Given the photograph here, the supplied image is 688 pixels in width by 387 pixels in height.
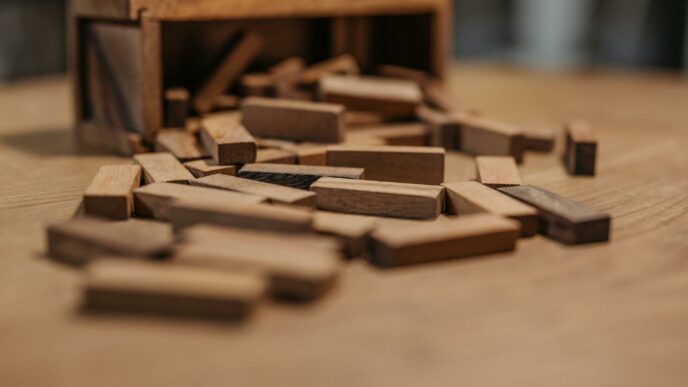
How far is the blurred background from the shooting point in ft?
15.1

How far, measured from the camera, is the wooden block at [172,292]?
1.25m

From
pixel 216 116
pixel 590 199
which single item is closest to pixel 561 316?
pixel 590 199

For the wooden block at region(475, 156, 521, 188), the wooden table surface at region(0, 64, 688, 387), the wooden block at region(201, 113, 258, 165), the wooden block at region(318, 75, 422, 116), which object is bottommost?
the wooden table surface at region(0, 64, 688, 387)

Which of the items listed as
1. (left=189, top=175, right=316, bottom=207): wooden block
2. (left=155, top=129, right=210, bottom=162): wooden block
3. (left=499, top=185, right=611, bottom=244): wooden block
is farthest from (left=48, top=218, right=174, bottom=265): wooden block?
(left=499, top=185, right=611, bottom=244): wooden block

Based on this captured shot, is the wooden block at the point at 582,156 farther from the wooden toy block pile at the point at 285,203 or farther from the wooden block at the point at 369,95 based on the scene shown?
the wooden block at the point at 369,95

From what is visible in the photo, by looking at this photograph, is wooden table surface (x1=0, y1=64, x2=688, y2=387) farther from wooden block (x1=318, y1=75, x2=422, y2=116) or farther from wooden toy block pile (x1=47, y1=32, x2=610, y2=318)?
wooden block (x1=318, y1=75, x2=422, y2=116)

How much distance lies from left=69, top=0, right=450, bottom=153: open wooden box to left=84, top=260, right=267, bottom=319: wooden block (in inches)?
52.5

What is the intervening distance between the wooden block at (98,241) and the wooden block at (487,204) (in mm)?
714

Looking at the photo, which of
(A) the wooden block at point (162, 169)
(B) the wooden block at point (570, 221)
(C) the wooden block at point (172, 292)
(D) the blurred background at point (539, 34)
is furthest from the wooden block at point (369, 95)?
(D) the blurred background at point (539, 34)

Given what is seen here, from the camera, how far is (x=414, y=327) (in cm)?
126

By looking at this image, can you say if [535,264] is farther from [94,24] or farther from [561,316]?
[94,24]

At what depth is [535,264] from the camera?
156 centimetres

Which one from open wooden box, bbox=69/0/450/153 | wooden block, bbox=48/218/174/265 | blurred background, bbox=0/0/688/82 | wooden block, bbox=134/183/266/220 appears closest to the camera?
wooden block, bbox=48/218/174/265

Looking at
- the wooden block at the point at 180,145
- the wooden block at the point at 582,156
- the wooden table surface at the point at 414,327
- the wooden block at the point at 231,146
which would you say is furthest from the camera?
the wooden block at the point at 582,156
